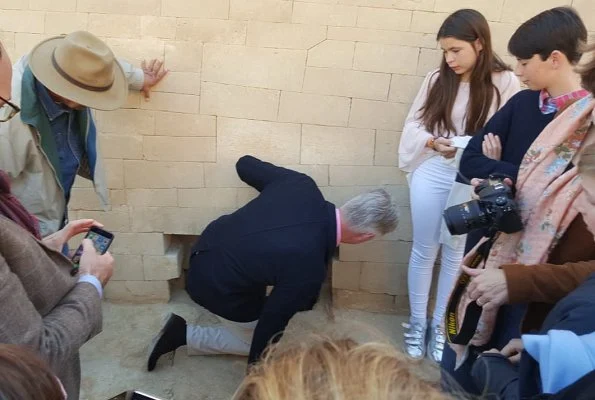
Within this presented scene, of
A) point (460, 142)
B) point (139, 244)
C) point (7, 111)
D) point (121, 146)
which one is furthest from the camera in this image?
point (139, 244)

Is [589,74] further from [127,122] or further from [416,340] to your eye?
[127,122]

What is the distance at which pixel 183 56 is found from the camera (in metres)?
3.16

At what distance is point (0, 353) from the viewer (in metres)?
0.97

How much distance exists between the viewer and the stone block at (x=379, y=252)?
11.6ft

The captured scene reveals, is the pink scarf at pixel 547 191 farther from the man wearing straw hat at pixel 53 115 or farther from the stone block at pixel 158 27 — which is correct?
the stone block at pixel 158 27

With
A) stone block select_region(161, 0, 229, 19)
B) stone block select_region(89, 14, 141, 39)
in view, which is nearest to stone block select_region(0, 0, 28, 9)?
stone block select_region(89, 14, 141, 39)

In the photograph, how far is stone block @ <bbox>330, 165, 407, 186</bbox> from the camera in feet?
11.1

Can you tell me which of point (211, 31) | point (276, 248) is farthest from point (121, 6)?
point (276, 248)

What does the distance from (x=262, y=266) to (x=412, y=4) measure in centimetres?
175

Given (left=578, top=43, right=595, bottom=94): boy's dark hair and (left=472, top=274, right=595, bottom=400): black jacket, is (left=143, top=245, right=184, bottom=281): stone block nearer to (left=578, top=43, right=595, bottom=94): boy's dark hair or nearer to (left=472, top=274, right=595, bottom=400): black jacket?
(left=472, top=274, right=595, bottom=400): black jacket

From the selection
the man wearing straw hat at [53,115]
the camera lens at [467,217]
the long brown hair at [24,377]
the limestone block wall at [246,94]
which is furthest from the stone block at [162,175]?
the long brown hair at [24,377]

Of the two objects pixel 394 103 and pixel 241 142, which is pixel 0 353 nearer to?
pixel 241 142

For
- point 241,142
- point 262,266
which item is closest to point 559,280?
point 262,266

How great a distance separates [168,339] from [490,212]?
2003mm
